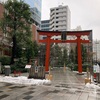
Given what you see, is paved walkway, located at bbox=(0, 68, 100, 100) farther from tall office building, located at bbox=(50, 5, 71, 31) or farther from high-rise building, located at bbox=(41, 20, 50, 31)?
high-rise building, located at bbox=(41, 20, 50, 31)

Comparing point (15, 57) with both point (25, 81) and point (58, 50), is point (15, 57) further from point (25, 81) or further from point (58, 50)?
point (58, 50)

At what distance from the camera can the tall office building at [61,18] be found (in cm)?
Result: 11250

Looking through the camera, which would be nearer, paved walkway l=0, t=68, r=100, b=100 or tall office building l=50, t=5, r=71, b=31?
paved walkway l=0, t=68, r=100, b=100

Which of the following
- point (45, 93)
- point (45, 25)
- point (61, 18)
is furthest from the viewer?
point (45, 25)

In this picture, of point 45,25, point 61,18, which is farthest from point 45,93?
point 45,25

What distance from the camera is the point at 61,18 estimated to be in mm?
113750

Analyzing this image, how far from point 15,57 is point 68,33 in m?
9.98

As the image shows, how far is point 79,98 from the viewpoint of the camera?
11.0m

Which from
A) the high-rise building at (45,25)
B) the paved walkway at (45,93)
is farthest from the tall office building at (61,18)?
the paved walkway at (45,93)

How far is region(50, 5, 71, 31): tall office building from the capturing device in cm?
11250

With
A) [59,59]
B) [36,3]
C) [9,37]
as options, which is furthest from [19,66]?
[36,3]

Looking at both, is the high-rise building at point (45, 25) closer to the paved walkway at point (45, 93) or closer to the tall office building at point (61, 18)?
the tall office building at point (61, 18)

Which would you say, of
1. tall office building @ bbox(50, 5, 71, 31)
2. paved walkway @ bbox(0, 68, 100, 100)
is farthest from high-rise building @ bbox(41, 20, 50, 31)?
paved walkway @ bbox(0, 68, 100, 100)

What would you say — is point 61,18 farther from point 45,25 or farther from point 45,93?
point 45,93
